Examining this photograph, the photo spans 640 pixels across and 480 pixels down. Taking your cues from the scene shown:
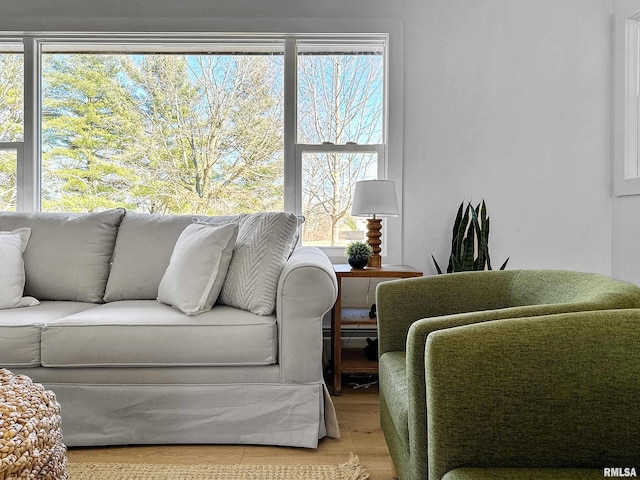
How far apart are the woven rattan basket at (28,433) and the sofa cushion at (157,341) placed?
515 mm

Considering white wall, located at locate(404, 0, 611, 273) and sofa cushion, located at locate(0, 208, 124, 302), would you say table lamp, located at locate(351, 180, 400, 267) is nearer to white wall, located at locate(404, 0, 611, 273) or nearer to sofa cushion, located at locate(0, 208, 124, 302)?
white wall, located at locate(404, 0, 611, 273)

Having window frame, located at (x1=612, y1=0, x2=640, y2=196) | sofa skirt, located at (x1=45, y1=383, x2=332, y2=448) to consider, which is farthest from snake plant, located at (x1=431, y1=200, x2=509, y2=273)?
sofa skirt, located at (x1=45, y1=383, x2=332, y2=448)

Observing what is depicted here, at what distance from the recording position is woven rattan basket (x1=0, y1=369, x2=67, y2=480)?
1.05 m

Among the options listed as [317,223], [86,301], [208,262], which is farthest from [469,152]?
[86,301]

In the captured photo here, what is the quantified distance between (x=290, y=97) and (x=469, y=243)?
4.84ft

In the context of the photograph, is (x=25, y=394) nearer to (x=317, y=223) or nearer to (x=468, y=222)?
(x=317, y=223)

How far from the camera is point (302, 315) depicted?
1908 mm

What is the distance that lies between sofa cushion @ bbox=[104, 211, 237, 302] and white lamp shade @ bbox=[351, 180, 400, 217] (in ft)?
2.38

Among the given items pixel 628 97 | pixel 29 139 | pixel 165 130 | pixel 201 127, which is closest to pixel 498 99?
pixel 628 97

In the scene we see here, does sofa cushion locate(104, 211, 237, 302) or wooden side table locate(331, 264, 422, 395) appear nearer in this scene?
sofa cushion locate(104, 211, 237, 302)

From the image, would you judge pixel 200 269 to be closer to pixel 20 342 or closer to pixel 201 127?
pixel 20 342

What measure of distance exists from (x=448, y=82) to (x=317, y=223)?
1.24 metres

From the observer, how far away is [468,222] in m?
3.01

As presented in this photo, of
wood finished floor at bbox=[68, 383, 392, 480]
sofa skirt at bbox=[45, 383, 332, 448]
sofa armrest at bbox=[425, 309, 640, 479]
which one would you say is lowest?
wood finished floor at bbox=[68, 383, 392, 480]
